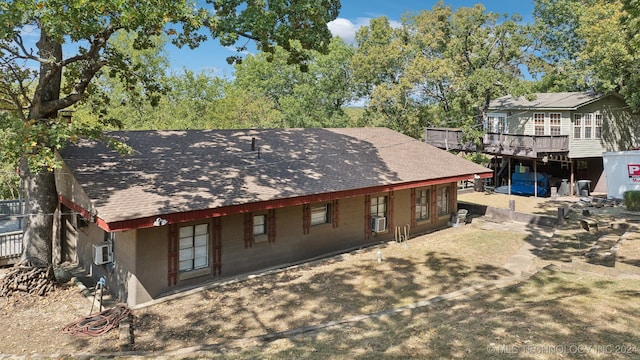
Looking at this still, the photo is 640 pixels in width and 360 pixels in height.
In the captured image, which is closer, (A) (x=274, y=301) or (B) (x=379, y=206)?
(A) (x=274, y=301)

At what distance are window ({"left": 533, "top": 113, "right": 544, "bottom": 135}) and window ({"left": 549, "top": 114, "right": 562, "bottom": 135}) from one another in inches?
20.2

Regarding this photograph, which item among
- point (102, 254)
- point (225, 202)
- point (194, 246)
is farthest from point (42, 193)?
point (225, 202)

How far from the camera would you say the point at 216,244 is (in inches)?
480

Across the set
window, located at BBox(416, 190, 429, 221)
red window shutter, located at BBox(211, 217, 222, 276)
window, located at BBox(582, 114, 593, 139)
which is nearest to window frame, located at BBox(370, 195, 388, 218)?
window, located at BBox(416, 190, 429, 221)

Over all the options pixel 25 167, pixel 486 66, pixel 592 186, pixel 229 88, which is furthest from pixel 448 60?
pixel 25 167

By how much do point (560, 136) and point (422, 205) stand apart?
12.6 m

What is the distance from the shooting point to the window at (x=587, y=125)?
2777 cm

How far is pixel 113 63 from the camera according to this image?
41.1 feet

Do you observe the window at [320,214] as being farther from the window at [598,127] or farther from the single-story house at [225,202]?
the window at [598,127]

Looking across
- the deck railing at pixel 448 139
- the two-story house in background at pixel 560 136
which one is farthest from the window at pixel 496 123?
the deck railing at pixel 448 139

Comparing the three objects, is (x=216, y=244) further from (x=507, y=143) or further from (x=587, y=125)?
(x=587, y=125)

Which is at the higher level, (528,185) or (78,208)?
(528,185)

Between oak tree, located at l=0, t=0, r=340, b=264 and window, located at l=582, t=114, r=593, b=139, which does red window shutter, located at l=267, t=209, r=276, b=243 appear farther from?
window, located at l=582, t=114, r=593, b=139

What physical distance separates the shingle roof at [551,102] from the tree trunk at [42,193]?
25.3 meters
